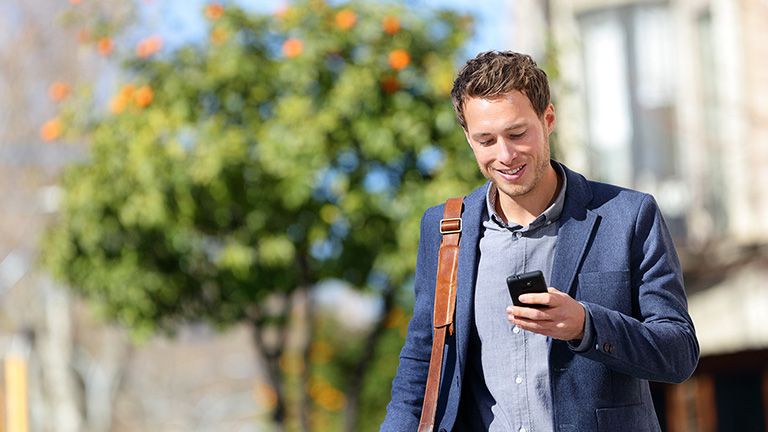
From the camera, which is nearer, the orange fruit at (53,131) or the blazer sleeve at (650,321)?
the blazer sleeve at (650,321)

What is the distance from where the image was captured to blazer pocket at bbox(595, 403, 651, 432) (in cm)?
347

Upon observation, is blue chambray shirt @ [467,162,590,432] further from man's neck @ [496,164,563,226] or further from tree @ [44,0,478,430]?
tree @ [44,0,478,430]

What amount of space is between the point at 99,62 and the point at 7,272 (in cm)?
349

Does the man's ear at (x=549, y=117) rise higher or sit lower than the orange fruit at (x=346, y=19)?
lower

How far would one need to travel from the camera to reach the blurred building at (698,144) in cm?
1327

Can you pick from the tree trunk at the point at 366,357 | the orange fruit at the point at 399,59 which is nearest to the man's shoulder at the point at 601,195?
the orange fruit at the point at 399,59

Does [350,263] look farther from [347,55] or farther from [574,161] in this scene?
[574,161]

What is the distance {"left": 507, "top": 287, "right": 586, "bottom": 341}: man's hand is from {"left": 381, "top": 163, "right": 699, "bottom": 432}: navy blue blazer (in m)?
0.07

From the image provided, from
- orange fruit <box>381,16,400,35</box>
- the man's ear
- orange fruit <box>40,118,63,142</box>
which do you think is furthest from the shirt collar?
orange fruit <box>40,118,63,142</box>

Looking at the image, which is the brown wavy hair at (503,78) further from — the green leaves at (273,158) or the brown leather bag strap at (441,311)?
the green leaves at (273,158)

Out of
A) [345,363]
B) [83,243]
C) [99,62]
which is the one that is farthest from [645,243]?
[99,62]

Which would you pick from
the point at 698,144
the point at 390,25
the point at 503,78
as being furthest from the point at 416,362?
the point at 698,144

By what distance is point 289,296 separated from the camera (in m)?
12.1

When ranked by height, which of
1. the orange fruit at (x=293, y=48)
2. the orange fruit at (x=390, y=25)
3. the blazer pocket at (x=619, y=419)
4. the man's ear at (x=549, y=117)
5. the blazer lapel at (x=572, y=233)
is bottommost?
the blazer pocket at (x=619, y=419)
